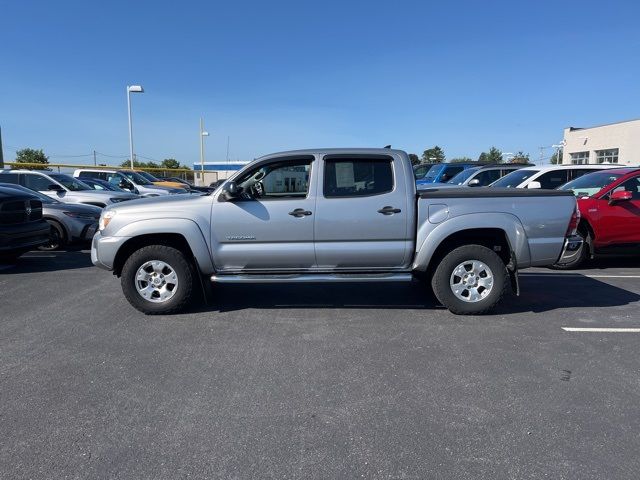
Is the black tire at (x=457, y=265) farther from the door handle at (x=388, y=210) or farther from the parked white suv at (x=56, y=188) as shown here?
the parked white suv at (x=56, y=188)

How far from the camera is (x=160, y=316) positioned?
17.6ft

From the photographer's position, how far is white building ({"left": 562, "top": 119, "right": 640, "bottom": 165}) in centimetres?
3647

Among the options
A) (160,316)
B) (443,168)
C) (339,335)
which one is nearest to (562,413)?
(339,335)

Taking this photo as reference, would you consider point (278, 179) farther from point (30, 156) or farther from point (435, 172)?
point (30, 156)

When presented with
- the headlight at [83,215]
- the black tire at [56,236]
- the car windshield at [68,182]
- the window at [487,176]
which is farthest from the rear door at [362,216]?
the car windshield at [68,182]

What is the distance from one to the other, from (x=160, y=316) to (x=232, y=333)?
3.66 feet

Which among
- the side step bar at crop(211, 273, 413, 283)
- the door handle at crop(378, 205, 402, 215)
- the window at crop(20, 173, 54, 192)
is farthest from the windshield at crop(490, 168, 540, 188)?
the window at crop(20, 173, 54, 192)

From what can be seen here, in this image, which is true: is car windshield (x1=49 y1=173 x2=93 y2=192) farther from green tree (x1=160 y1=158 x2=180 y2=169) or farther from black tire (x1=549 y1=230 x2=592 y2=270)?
green tree (x1=160 y1=158 x2=180 y2=169)

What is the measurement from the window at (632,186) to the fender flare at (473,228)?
13.6 feet

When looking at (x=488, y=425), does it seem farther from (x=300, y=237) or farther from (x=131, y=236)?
(x=131, y=236)

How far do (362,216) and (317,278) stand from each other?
2.90ft

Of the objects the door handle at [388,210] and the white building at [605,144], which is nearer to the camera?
the door handle at [388,210]

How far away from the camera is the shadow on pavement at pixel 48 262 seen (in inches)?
316

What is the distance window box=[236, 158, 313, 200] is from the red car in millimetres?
5330
